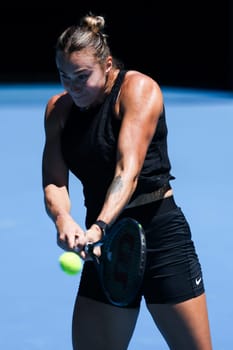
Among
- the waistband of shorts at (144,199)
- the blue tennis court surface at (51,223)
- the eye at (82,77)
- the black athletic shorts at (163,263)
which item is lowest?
the blue tennis court surface at (51,223)

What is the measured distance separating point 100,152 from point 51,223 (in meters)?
3.61

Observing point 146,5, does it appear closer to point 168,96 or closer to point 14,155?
point 168,96

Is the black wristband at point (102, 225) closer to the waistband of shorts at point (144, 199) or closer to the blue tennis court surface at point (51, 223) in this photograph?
the waistband of shorts at point (144, 199)

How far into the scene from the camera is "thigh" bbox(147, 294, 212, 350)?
134 inches

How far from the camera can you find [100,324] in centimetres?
346

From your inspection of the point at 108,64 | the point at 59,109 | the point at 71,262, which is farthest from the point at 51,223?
the point at 71,262

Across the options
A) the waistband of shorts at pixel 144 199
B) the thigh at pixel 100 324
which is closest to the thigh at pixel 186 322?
the thigh at pixel 100 324

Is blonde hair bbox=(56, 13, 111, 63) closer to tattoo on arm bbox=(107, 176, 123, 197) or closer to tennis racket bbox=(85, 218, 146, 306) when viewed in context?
tattoo on arm bbox=(107, 176, 123, 197)

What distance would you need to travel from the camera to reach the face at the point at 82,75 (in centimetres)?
321

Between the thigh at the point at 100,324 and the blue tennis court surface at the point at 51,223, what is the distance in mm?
1346

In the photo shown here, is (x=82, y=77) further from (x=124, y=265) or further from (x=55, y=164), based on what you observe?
(x=124, y=265)

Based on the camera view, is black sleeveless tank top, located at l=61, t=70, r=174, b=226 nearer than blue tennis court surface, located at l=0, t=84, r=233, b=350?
Yes

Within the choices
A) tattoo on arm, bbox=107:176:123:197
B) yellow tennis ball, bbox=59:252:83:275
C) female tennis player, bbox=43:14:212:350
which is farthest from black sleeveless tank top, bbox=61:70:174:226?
yellow tennis ball, bbox=59:252:83:275

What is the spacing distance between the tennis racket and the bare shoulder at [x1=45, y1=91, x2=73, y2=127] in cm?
47
